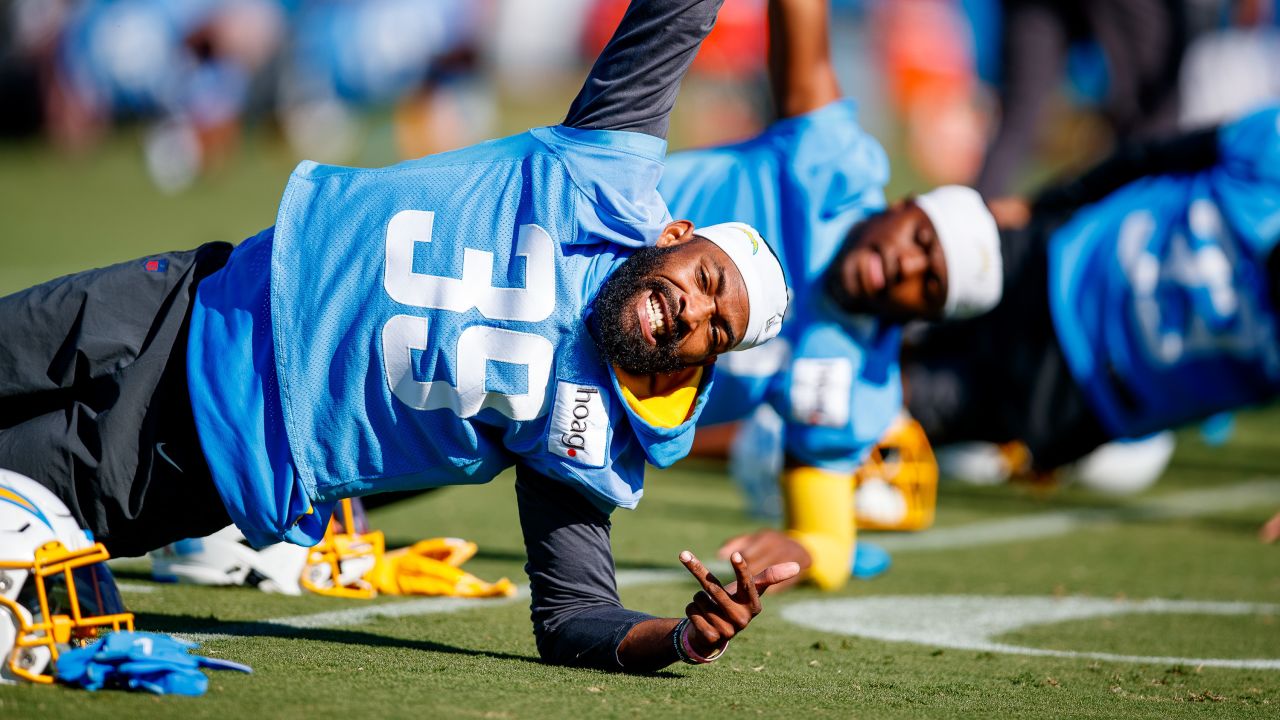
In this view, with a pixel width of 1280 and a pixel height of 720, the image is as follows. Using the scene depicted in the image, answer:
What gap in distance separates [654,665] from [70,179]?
38.2 feet

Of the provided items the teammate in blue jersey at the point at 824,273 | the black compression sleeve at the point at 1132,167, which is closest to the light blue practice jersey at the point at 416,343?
the teammate in blue jersey at the point at 824,273

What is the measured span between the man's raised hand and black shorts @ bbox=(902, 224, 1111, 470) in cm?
254

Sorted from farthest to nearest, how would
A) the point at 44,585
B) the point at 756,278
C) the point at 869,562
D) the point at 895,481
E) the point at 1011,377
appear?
1. the point at 1011,377
2. the point at 895,481
3. the point at 869,562
4. the point at 756,278
5. the point at 44,585

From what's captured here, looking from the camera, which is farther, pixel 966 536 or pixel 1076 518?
pixel 1076 518

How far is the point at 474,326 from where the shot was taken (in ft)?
8.55

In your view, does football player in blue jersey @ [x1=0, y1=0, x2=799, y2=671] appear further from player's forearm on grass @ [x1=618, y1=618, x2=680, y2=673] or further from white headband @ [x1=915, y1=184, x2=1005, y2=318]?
white headband @ [x1=915, y1=184, x2=1005, y2=318]

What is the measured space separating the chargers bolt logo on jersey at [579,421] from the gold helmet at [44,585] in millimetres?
822

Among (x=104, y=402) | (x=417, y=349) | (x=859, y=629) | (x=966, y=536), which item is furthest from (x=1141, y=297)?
(x=104, y=402)

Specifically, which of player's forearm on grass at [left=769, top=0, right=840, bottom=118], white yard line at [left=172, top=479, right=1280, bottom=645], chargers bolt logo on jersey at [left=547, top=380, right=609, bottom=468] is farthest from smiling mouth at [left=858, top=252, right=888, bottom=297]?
chargers bolt logo on jersey at [left=547, top=380, right=609, bottom=468]

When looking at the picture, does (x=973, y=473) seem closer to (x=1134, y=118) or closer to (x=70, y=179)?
(x=1134, y=118)

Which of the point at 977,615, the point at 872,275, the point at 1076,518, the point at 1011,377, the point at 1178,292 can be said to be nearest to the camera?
the point at 977,615

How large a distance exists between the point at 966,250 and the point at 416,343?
6.22 ft

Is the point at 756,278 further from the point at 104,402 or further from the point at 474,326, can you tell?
the point at 104,402

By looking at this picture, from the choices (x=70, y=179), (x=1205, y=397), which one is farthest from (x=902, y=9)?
(x=1205, y=397)
